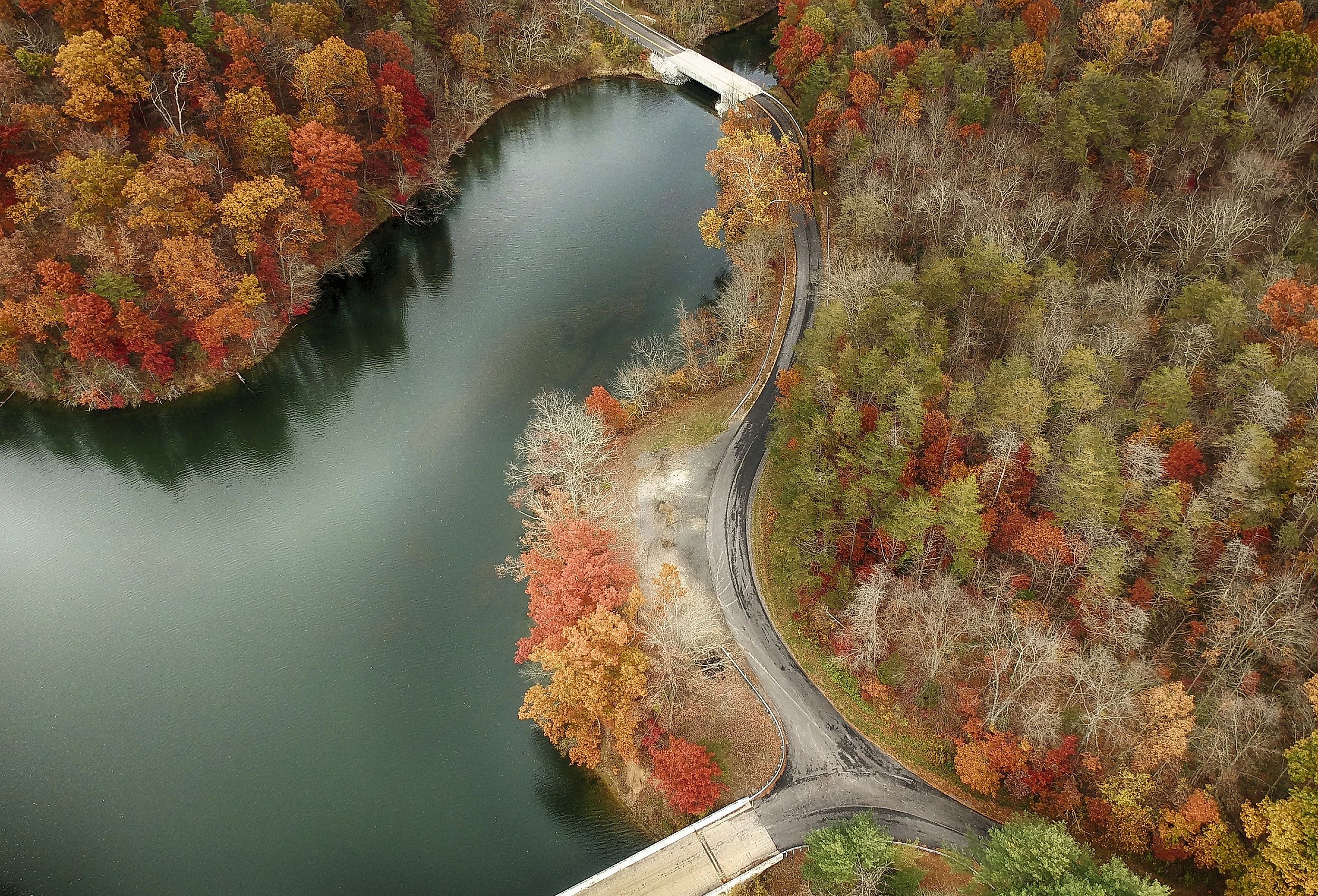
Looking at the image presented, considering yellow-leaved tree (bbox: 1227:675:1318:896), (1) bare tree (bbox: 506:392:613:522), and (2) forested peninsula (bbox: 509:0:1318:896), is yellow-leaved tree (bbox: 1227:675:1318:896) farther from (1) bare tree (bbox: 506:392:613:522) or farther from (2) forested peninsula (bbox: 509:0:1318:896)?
(1) bare tree (bbox: 506:392:613:522)

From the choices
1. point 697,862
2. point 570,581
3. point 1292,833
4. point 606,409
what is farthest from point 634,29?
point 1292,833

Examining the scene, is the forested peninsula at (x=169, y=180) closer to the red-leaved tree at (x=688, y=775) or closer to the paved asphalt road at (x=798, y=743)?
the paved asphalt road at (x=798, y=743)

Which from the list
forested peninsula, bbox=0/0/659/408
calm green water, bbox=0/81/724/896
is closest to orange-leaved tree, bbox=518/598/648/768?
calm green water, bbox=0/81/724/896

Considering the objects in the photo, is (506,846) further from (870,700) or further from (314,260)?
(314,260)

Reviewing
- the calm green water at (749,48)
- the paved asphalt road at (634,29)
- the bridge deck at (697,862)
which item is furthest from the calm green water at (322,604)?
the paved asphalt road at (634,29)

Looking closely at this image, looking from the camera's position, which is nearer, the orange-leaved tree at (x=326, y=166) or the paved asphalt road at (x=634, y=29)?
the orange-leaved tree at (x=326, y=166)

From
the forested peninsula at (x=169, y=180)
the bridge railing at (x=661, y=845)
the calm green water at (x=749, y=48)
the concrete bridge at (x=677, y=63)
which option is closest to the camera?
the bridge railing at (x=661, y=845)

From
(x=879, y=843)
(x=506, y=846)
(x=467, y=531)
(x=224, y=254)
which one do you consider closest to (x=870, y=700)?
(x=879, y=843)
